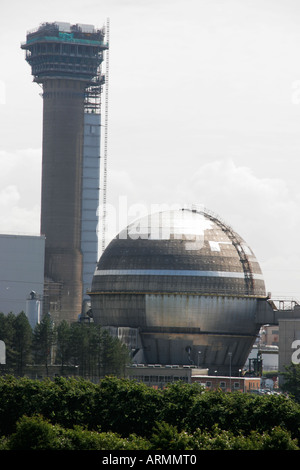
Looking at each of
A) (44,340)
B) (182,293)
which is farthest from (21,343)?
(182,293)

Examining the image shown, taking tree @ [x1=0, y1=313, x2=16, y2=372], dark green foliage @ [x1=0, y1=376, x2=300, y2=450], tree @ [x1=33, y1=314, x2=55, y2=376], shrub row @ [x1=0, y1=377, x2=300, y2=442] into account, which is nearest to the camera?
dark green foliage @ [x1=0, y1=376, x2=300, y2=450]

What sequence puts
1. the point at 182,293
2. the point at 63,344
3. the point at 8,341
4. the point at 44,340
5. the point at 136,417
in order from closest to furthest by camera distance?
the point at 136,417
the point at 8,341
the point at 44,340
the point at 63,344
the point at 182,293

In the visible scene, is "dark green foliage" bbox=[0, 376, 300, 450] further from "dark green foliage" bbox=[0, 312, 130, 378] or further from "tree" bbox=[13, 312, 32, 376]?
"dark green foliage" bbox=[0, 312, 130, 378]

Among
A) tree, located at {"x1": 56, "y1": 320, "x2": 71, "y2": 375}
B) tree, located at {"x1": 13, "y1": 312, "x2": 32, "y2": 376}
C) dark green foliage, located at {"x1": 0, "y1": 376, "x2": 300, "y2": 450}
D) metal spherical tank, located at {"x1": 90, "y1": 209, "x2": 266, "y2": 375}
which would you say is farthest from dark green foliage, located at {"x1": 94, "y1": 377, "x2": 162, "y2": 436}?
metal spherical tank, located at {"x1": 90, "y1": 209, "x2": 266, "y2": 375}

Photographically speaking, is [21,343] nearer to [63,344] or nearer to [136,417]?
[63,344]

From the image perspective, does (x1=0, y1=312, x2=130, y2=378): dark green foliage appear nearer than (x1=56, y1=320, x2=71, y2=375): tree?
Yes

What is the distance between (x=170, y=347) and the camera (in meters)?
161

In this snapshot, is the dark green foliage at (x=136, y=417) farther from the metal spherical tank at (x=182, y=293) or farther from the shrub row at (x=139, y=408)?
the metal spherical tank at (x=182, y=293)

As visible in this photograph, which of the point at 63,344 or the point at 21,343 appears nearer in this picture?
the point at 21,343

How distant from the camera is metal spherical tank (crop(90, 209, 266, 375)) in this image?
159750 mm

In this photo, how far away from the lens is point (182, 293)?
159250 millimetres

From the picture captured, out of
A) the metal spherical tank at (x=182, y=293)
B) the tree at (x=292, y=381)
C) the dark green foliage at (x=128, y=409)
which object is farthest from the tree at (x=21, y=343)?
the dark green foliage at (x=128, y=409)

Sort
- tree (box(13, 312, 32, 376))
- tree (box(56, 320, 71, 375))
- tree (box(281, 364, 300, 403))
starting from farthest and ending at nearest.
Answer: tree (box(56, 320, 71, 375)), tree (box(13, 312, 32, 376)), tree (box(281, 364, 300, 403))

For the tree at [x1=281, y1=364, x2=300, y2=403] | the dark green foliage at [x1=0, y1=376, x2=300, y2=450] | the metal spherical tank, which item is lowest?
the dark green foliage at [x1=0, y1=376, x2=300, y2=450]
